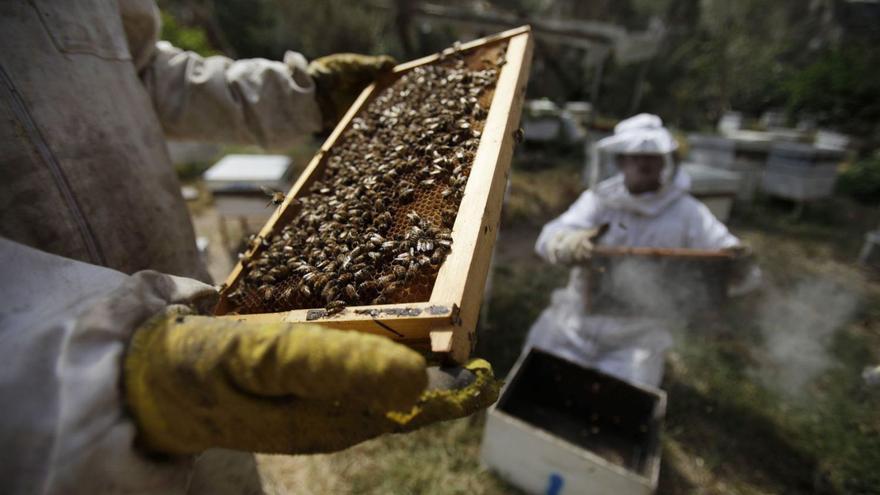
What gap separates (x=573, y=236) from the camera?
3873 mm

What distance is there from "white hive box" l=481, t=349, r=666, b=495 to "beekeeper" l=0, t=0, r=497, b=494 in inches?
91.9

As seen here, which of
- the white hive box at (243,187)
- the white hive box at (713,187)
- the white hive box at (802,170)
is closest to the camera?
the white hive box at (243,187)

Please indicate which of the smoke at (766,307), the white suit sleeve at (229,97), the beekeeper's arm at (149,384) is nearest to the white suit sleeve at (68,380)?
the beekeeper's arm at (149,384)

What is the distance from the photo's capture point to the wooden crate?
122 cm

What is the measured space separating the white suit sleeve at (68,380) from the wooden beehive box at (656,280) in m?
3.45

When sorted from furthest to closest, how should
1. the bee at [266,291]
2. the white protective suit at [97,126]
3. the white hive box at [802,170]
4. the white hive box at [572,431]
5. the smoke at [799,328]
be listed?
the white hive box at [802,170], the smoke at [799,328], the white hive box at [572,431], the bee at [266,291], the white protective suit at [97,126]

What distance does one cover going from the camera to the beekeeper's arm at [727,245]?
3.57 m

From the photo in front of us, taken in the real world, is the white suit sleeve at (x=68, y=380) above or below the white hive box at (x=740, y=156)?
above

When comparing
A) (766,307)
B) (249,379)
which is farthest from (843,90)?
(249,379)

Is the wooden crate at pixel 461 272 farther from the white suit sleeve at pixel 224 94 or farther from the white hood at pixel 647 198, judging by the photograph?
the white hood at pixel 647 198

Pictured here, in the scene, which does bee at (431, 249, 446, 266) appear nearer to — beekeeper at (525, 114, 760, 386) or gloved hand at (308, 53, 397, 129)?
gloved hand at (308, 53, 397, 129)

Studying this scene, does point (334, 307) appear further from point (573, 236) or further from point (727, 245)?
point (727, 245)

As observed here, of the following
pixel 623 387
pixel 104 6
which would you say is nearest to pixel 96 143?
pixel 104 6

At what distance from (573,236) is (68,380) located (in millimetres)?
3726
